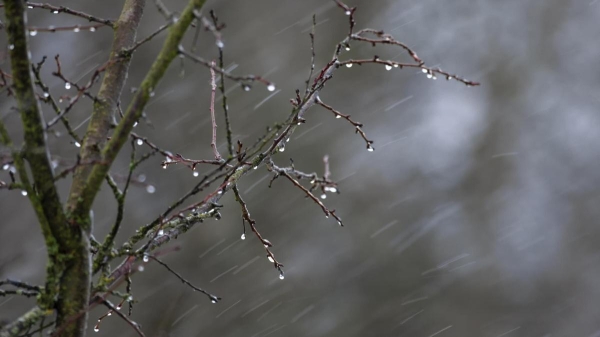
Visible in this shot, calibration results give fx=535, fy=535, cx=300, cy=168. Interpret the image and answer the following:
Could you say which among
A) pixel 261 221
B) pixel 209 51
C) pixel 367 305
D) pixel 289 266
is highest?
pixel 209 51

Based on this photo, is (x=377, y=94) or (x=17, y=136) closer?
(x=17, y=136)

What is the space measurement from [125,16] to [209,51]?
5.77 m

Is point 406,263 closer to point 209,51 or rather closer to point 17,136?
point 209,51

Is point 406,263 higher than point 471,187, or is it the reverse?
point 471,187

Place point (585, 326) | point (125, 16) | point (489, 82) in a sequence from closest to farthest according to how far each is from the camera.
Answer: point (125, 16), point (585, 326), point (489, 82)

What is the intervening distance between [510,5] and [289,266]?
5.11 metres

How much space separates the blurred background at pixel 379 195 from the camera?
667 cm

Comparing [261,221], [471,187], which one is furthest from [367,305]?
[471,187]

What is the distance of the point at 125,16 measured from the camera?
151 cm

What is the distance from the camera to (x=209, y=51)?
7133 millimetres

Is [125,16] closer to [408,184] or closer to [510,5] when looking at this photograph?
[408,184]

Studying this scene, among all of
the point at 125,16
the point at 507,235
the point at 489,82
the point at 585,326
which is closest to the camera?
the point at 125,16

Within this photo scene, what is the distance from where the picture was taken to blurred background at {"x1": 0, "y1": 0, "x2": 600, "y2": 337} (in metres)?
6.67

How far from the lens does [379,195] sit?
7336mm
